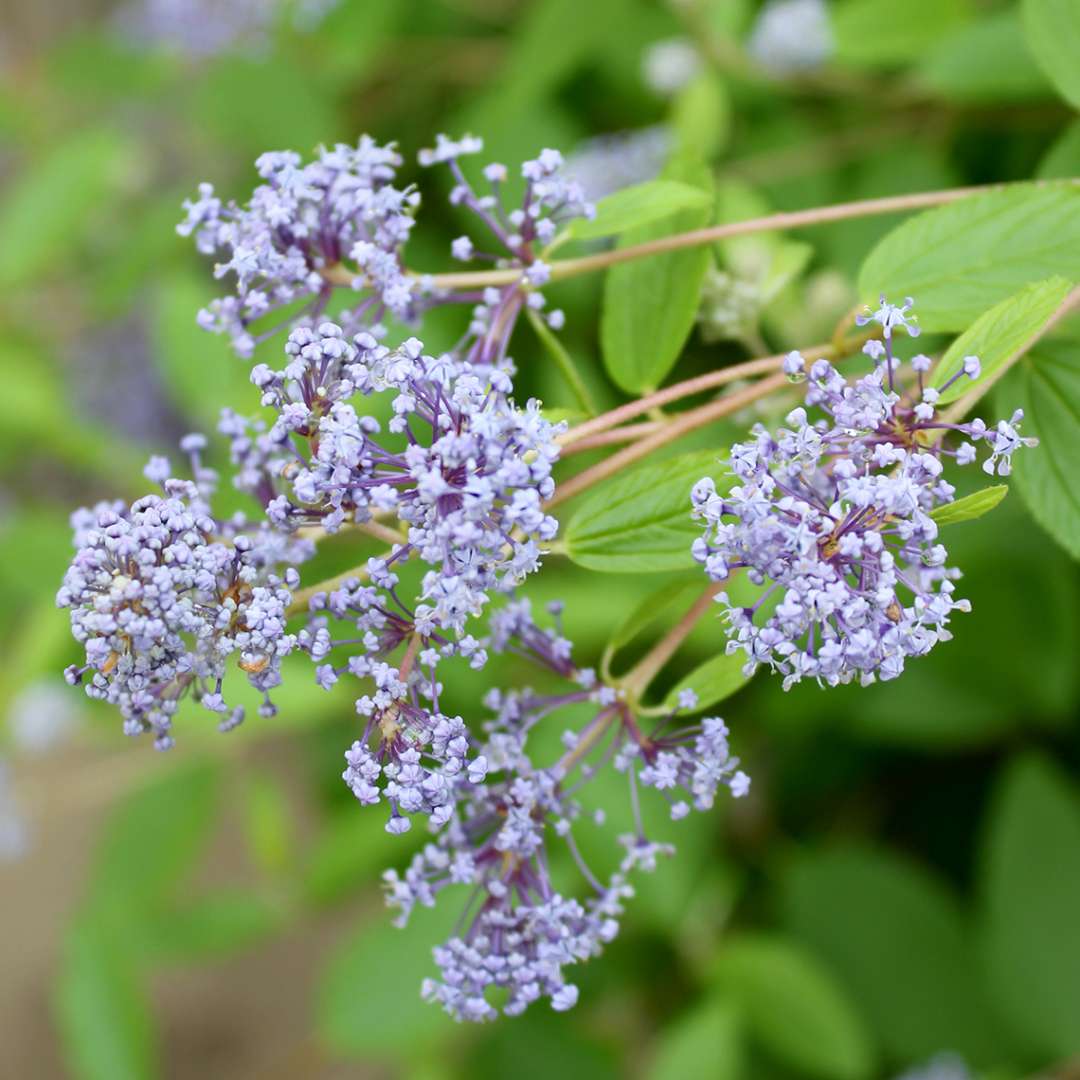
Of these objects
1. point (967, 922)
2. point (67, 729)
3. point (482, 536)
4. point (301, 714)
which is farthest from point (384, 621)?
point (67, 729)

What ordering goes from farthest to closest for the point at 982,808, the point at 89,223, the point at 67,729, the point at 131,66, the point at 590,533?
the point at 67,729
the point at 89,223
the point at 131,66
the point at 982,808
the point at 590,533

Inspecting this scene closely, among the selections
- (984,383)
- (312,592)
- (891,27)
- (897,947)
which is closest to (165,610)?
(312,592)

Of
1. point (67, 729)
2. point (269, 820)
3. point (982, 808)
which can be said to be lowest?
point (982, 808)

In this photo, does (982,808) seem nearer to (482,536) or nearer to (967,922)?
(967,922)

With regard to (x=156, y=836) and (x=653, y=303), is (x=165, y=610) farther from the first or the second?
(x=156, y=836)

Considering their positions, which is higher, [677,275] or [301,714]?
[301,714]

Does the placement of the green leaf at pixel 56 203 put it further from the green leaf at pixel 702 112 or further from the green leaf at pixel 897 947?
the green leaf at pixel 897 947

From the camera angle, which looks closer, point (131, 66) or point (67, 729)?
point (131, 66)
